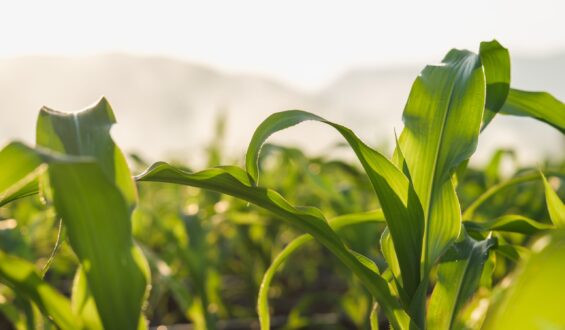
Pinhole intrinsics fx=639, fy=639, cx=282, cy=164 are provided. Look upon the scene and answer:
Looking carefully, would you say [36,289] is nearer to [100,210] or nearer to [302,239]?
[100,210]

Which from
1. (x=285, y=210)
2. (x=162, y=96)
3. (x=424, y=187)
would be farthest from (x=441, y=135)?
(x=162, y=96)

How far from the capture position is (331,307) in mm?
1959

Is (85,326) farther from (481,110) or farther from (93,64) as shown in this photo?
(93,64)

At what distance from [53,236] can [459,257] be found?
160 cm

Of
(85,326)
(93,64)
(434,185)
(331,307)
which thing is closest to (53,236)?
(331,307)

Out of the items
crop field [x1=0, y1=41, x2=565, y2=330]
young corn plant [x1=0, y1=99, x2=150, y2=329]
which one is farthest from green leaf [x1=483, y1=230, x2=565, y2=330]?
young corn plant [x1=0, y1=99, x2=150, y2=329]

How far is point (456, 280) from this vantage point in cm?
63

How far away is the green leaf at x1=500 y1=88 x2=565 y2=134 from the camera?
2.17 feet

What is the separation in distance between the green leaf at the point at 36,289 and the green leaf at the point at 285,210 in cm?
11

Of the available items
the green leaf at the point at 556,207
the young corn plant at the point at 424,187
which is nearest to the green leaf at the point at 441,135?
the young corn plant at the point at 424,187

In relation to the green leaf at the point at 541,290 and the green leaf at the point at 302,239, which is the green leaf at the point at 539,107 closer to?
the green leaf at the point at 302,239

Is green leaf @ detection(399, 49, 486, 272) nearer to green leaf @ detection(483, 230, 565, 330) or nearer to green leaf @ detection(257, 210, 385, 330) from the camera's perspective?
green leaf @ detection(257, 210, 385, 330)

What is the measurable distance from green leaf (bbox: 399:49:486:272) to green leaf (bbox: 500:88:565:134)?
3.9 inches

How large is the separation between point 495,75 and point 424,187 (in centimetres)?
14
